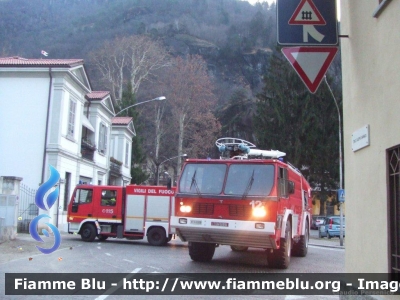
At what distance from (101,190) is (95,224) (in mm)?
1460

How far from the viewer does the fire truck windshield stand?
11.1 m

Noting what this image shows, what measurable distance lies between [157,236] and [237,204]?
854 cm

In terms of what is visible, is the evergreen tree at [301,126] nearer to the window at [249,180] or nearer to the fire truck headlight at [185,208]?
the window at [249,180]

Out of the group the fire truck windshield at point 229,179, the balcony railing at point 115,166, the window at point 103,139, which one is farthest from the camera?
the balcony railing at point 115,166

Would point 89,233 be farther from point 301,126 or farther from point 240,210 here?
point 301,126

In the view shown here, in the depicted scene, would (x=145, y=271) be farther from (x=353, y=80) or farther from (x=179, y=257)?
(x=353, y=80)

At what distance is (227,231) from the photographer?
10.9 metres

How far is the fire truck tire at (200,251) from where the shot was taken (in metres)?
12.8

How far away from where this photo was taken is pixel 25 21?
98.8m

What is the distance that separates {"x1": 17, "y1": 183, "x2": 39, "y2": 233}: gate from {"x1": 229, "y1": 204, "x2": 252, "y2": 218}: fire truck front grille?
50.9 ft

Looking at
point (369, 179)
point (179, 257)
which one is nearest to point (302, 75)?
point (369, 179)

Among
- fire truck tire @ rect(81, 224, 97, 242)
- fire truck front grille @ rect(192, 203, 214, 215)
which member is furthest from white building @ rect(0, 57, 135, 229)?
fire truck front grille @ rect(192, 203, 214, 215)

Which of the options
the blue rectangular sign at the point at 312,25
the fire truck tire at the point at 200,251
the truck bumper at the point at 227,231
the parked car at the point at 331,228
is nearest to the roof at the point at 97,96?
the parked car at the point at 331,228

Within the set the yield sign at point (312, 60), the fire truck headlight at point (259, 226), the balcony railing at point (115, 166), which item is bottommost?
the fire truck headlight at point (259, 226)
